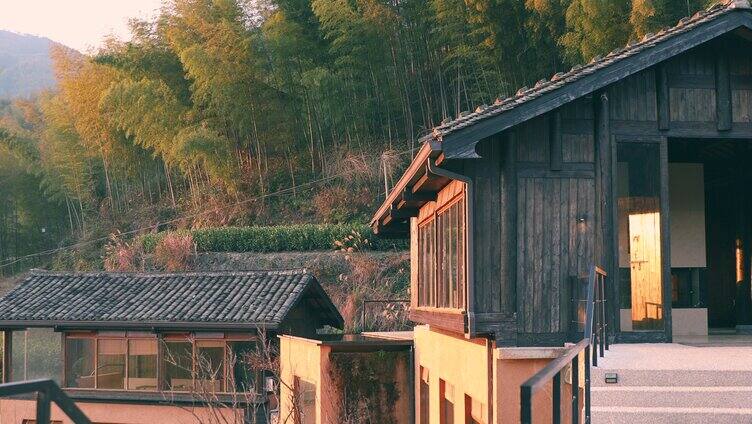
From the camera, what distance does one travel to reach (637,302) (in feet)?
34.2

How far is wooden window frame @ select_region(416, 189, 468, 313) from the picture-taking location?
1026 centimetres

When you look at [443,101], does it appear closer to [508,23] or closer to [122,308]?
[508,23]

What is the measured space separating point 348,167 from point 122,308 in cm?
1217

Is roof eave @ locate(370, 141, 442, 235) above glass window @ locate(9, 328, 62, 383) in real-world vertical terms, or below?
above

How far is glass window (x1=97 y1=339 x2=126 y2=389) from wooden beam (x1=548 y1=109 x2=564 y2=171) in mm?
13861

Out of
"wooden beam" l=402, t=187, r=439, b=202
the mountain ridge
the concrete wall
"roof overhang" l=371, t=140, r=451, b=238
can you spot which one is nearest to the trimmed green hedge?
"roof overhang" l=371, t=140, r=451, b=238

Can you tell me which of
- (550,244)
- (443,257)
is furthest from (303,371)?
(550,244)

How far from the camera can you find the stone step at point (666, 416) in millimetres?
7367

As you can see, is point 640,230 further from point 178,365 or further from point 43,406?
point 178,365

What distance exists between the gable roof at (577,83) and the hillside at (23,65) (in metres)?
109

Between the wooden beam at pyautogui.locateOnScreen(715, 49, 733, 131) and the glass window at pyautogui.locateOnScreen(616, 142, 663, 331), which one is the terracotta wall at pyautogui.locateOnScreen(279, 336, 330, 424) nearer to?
the glass window at pyautogui.locateOnScreen(616, 142, 663, 331)

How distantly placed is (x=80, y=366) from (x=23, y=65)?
5033 inches

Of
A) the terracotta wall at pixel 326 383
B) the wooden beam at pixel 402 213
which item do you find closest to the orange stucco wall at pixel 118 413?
the terracotta wall at pixel 326 383

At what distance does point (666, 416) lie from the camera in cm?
750
